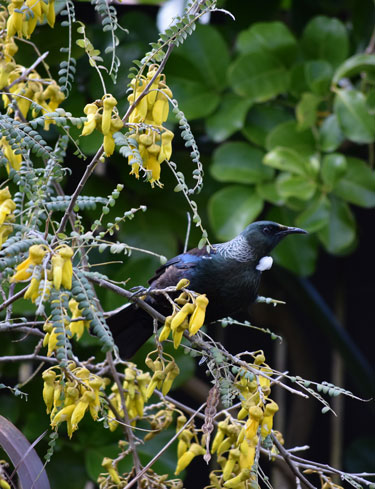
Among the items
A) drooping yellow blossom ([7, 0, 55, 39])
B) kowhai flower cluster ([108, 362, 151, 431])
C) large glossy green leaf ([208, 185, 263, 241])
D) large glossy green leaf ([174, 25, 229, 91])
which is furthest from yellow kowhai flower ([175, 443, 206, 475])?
large glossy green leaf ([174, 25, 229, 91])

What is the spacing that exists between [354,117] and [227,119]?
0.33m

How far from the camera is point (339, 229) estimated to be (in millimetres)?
1800

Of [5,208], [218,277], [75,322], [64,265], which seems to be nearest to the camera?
[64,265]

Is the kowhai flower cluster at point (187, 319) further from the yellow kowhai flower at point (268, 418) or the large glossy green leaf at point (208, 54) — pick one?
the large glossy green leaf at point (208, 54)

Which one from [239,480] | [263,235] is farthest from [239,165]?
[239,480]

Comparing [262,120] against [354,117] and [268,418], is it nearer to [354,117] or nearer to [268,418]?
[354,117]

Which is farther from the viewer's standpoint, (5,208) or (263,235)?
(263,235)

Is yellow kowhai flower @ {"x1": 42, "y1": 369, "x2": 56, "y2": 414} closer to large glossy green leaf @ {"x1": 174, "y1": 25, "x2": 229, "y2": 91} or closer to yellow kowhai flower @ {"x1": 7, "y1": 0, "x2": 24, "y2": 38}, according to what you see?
yellow kowhai flower @ {"x1": 7, "y1": 0, "x2": 24, "y2": 38}

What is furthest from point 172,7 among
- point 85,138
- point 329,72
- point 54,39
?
point 85,138

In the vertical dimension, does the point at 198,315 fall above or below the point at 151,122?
below

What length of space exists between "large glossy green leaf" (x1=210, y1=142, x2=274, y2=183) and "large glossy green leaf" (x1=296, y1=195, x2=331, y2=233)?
0.51 feet

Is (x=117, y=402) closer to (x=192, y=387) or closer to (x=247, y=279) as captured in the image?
(x=247, y=279)

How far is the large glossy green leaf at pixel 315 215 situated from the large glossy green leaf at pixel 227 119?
0.28m

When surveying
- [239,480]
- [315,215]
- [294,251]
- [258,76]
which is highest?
[258,76]
